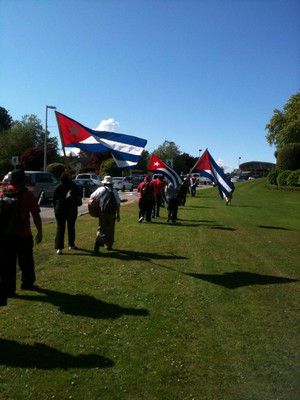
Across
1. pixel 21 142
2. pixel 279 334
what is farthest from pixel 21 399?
pixel 21 142

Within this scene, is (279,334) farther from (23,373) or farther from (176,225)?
(176,225)

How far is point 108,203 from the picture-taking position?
419 inches

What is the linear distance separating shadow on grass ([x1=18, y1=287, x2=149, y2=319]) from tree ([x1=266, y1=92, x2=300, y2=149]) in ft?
204

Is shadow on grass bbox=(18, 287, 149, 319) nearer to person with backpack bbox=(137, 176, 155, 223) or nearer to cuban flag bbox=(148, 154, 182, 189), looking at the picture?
person with backpack bbox=(137, 176, 155, 223)

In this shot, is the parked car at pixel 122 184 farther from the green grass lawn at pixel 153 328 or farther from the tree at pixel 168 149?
the tree at pixel 168 149

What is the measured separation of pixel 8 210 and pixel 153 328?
2.26m

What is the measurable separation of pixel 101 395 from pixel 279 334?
100 inches

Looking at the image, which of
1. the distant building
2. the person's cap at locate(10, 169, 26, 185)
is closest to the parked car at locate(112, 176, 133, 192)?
the person's cap at locate(10, 169, 26, 185)

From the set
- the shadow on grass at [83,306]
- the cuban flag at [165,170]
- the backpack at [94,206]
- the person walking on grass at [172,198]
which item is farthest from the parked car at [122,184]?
the shadow on grass at [83,306]

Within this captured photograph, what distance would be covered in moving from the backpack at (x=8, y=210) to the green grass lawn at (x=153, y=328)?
A: 3.63 ft

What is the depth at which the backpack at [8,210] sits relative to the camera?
5.67 metres

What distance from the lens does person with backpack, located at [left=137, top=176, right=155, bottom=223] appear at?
16969 millimetres

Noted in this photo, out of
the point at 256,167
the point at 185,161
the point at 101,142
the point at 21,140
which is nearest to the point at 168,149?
the point at 185,161

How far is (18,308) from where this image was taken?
6.44 metres
